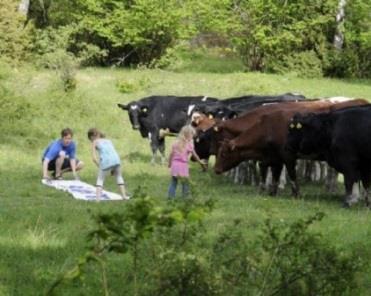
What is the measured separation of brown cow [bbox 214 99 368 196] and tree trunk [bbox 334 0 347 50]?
2254cm

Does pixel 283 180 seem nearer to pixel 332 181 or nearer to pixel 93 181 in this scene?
pixel 332 181

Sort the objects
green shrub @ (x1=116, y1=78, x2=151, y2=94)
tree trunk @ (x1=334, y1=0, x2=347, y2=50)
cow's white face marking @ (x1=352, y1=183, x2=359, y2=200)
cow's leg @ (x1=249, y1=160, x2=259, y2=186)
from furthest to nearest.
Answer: tree trunk @ (x1=334, y1=0, x2=347, y2=50)
green shrub @ (x1=116, y1=78, x2=151, y2=94)
cow's leg @ (x1=249, y1=160, x2=259, y2=186)
cow's white face marking @ (x1=352, y1=183, x2=359, y2=200)

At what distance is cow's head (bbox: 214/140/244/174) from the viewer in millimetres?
18906

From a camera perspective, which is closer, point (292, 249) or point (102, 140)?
point (292, 249)

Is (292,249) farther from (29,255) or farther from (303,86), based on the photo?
(303,86)

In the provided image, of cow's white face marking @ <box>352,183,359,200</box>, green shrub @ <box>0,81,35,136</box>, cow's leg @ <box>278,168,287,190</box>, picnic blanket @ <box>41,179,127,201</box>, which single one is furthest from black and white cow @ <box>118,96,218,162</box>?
cow's white face marking @ <box>352,183,359,200</box>

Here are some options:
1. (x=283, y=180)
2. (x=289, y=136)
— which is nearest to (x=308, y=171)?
(x=283, y=180)

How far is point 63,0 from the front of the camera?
45469 millimetres

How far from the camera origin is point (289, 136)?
17.6 metres

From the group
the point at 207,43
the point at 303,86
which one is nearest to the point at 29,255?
the point at 303,86

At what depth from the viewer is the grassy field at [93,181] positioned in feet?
33.8

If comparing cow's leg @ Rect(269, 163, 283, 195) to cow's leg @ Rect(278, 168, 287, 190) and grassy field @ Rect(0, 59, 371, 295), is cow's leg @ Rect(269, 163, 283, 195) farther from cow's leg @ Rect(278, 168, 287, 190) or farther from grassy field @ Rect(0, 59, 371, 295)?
cow's leg @ Rect(278, 168, 287, 190)

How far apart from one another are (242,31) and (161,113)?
18.1 meters

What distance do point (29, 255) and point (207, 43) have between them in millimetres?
43833
